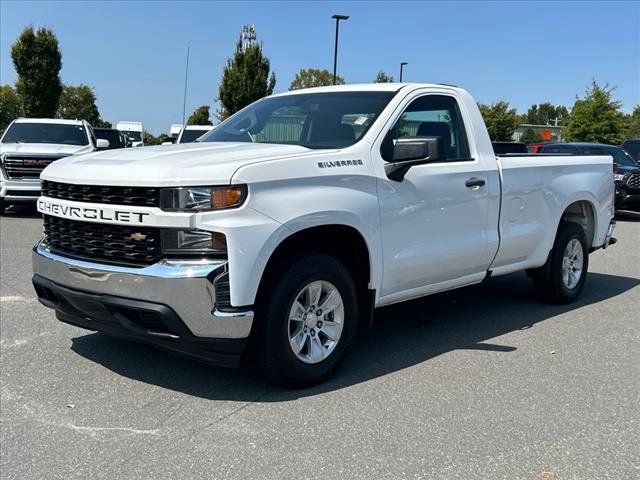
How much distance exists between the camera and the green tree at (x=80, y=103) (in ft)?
217

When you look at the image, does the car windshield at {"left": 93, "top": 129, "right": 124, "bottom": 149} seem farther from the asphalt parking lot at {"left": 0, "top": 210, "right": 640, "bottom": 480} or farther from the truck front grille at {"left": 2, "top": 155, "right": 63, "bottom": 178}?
the asphalt parking lot at {"left": 0, "top": 210, "right": 640, "bottom": 480}

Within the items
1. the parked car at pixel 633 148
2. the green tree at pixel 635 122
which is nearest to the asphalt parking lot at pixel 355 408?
the parked car at pixel 633 148

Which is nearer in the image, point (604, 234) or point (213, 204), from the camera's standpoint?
point (213, 204)

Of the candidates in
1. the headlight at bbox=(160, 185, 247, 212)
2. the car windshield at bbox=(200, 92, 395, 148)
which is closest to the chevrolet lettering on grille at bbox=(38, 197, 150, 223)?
the headlight at bbox=(160, 185, 247, 212)

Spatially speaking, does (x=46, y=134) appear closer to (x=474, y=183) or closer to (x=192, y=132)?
(x=192, y=132)

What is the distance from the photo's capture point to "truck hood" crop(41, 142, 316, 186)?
3.65 m

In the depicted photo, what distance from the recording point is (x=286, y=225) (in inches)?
151

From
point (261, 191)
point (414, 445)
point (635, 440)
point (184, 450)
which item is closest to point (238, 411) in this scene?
point (184, 450)

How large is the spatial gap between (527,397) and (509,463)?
0.94 m

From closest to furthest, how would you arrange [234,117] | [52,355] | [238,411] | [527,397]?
1. [238,411]
2. [527,397]
3. [52,355]
4. [234,117]

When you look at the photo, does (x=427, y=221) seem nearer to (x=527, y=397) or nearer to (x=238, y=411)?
(x=527, y=397)

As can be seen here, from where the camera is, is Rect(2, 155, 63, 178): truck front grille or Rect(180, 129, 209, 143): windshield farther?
Rect(180, 129, 209, 143): windshield

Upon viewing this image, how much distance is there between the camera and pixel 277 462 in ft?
10.7

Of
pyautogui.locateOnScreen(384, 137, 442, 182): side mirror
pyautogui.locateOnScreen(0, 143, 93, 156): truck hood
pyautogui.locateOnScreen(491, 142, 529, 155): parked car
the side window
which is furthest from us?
pyautogui.locateOnScreen(0, 143, 93, 156): truck hood
